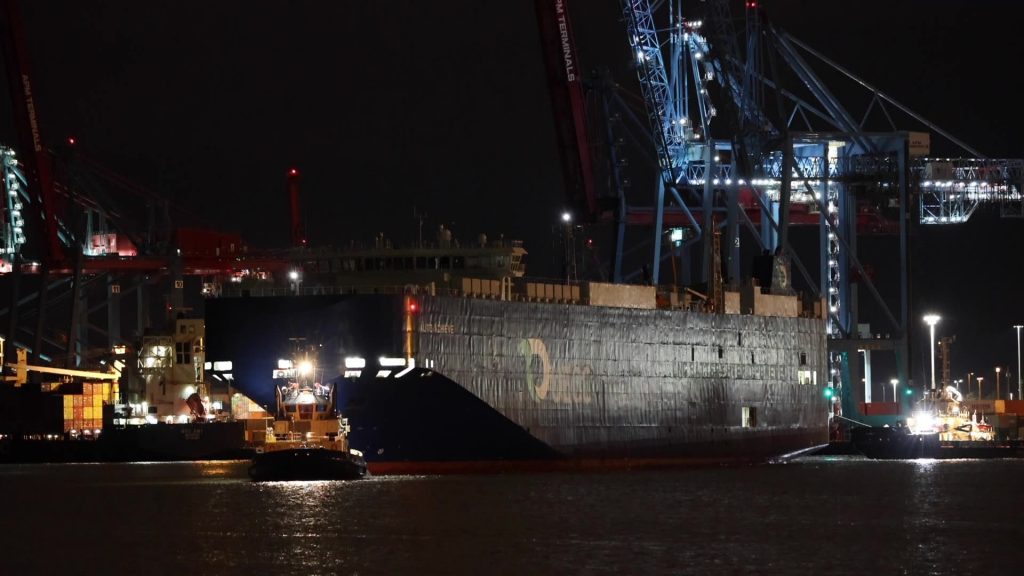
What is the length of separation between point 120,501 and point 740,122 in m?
47.6

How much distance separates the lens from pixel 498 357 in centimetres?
7719

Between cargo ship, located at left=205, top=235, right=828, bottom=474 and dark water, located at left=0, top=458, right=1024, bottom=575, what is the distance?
1793mm

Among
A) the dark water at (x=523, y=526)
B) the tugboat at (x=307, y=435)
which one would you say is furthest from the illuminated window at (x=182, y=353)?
the tugboat at (x=307, y=435)

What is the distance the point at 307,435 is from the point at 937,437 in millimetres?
49768

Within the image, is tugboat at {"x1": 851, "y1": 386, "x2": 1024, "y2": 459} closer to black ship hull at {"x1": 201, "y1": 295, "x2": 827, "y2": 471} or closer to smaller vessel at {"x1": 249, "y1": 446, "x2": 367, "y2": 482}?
black ship hull at {"x1": 201, "y1": 295, "x2": 827, "y2": 471}

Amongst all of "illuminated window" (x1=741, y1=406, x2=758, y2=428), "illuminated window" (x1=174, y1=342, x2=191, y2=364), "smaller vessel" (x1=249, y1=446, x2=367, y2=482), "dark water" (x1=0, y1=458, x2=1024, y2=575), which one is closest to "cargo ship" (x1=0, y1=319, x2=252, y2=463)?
"illuminated window" (x1=174, y1=342, x2=191, y2=364)

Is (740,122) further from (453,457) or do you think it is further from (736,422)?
(453,457)

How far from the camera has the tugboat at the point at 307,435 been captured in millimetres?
71438

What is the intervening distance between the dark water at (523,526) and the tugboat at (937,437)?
87.2 feet

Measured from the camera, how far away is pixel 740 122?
352ft

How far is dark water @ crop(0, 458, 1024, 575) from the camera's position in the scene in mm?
49269

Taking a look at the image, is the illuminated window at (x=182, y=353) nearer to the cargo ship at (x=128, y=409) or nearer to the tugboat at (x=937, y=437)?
the cargo ship at (x=128, y=409)

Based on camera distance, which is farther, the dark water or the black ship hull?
the black ship hull

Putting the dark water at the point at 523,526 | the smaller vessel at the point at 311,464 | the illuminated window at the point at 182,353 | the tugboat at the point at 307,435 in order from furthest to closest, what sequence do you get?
the illuminated window at the point at 182,353 < the tugboat at the point at 307,435 < the smaller vessel at the point at 311,464 < the dark water at the point at 523,526
